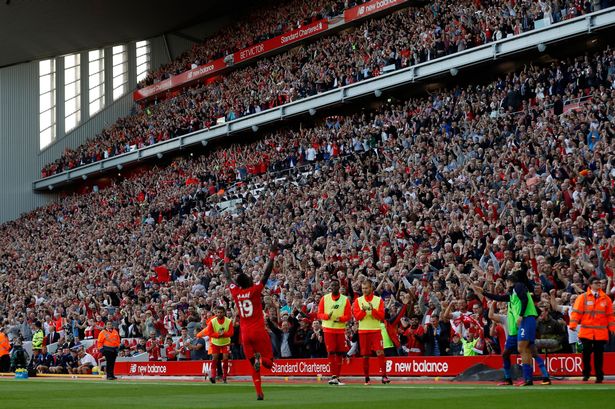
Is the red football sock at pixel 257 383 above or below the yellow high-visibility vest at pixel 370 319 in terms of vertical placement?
below

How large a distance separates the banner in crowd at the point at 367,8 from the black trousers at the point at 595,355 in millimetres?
26991

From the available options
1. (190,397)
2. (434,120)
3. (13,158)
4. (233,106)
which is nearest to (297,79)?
(233,106)

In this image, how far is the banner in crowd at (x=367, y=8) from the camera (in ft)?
131

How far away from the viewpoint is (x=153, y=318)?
91.1 ft

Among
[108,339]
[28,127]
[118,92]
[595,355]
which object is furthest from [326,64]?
[595,355]

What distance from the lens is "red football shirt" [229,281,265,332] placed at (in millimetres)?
13555

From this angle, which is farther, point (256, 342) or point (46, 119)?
point (46, 119)

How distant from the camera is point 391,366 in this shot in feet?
60.3

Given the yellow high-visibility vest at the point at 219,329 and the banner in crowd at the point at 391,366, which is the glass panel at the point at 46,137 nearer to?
the banner in crowd at the point at 391,366

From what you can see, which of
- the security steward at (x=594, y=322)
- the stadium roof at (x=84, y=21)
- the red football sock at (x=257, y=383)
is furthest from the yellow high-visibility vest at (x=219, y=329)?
the stadium roof at (x=84, y=21)

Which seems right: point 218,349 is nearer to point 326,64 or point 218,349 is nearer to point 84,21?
point 326,64

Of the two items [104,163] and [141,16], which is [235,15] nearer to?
[141,16]

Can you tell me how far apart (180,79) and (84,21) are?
20.2ft

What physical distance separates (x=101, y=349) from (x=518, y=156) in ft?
39.3
